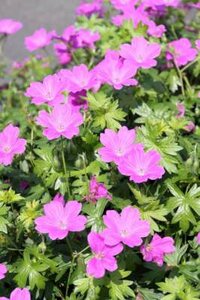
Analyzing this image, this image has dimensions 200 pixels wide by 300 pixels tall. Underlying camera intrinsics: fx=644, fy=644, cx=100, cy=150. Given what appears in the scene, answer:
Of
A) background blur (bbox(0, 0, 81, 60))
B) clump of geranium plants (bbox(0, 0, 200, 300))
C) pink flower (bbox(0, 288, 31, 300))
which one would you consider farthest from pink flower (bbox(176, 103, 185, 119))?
background blur (bbox(0, 0, 81, 60))

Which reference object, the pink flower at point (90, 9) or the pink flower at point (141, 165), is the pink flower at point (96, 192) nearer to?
the pink flower at point (141, 165)

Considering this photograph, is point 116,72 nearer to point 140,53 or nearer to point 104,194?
point 140,53

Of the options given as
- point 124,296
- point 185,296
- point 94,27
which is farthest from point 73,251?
point 94,27

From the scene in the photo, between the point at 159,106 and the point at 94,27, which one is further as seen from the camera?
the point at 94,27

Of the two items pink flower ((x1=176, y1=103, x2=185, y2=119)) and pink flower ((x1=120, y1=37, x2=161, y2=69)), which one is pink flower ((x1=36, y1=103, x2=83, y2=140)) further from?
pink flower ((x1=176, y1=103, x2=185, y2=119))

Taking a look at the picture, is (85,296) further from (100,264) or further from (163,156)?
(163,156)

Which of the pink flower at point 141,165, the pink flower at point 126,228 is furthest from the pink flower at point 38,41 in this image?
the pink flower at point 126,228
